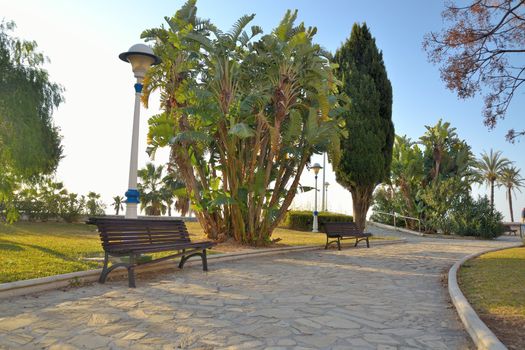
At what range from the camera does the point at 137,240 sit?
24.5 feet

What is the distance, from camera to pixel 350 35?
22688 millimetres

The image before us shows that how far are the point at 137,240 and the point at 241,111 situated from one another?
5554 millimetres

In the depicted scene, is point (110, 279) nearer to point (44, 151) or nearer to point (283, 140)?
point (44, 151)

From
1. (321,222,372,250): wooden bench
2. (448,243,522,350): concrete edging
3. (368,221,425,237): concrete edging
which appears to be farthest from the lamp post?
(368,221,425,237): concrete edging

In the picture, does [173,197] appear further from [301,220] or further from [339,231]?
[339,231]

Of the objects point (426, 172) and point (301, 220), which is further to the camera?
point (426, 172)

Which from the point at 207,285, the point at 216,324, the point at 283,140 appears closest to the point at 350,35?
the point at 283,140

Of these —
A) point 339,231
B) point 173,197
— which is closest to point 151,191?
point 173,197

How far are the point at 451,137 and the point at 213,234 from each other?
25.7 meters

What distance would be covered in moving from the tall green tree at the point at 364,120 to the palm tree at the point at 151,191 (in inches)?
981

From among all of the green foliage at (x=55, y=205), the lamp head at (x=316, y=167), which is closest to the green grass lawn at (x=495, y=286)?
the lamp head at (x=316, y=167)

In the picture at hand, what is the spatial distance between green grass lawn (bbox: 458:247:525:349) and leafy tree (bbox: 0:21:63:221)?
9.41m

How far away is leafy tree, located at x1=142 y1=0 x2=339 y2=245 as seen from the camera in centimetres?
1225

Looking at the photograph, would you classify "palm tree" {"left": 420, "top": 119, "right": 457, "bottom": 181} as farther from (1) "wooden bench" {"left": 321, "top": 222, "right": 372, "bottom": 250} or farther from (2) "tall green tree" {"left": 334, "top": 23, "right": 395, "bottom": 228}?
(1) "wooden bench" {"left": 321, "top": 222, "right": 372, "bottom": 250}
